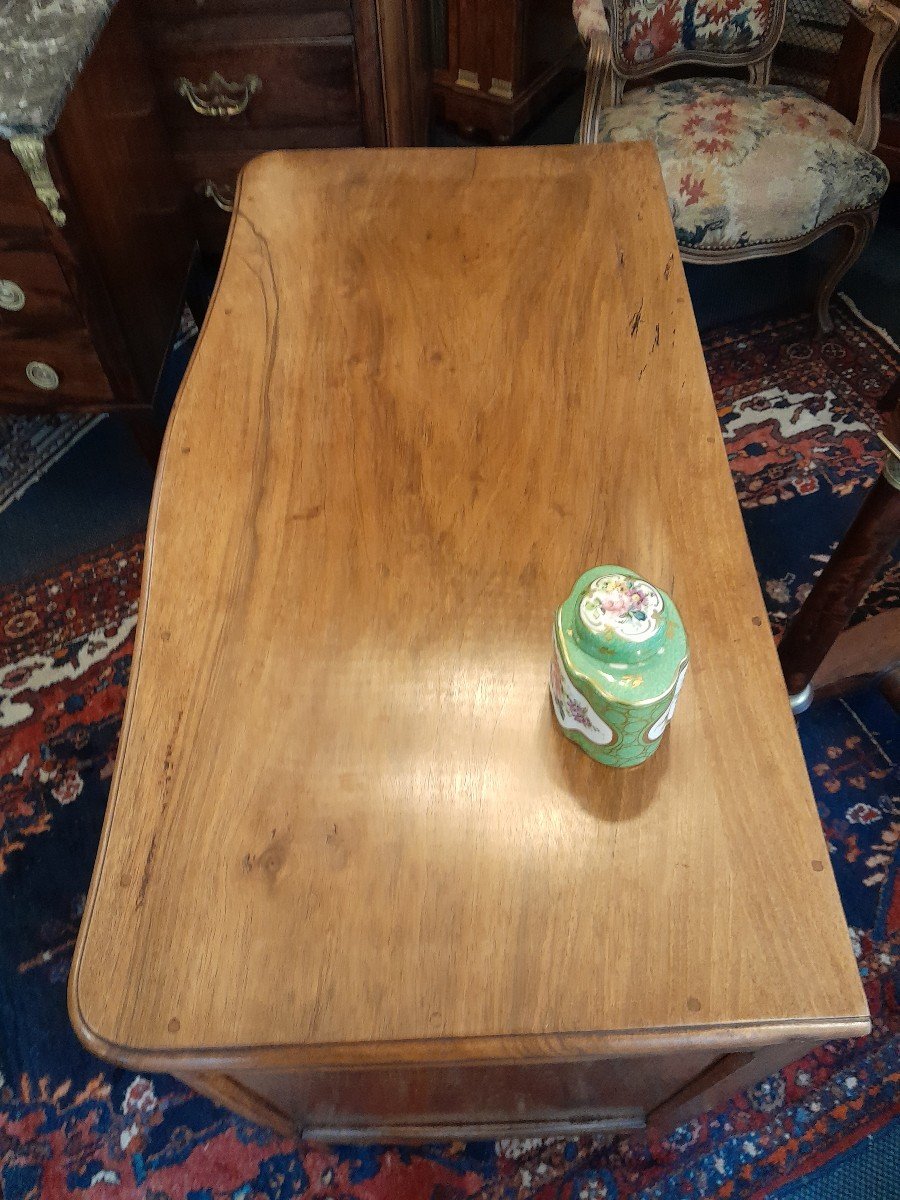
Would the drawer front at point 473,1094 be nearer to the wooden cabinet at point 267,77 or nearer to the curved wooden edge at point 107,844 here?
the curved wooden edge at point 107,844

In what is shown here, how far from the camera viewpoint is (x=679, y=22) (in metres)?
1.68

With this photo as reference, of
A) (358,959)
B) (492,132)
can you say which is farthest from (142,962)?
(492,132)

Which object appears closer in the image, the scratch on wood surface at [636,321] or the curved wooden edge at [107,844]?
the curved wooden edge at [107,844]

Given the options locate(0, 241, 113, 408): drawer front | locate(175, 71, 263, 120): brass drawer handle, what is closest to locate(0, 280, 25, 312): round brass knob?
locate(0, 241, 113, 408): drawer front

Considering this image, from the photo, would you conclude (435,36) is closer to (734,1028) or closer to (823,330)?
(823,330)

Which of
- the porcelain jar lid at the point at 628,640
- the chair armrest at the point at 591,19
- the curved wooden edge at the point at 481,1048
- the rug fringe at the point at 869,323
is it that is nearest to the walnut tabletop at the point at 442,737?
the curved wooden edge at the point at 481,1048

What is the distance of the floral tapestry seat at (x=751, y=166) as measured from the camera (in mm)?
1522

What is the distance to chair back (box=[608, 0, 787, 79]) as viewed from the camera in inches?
64.9

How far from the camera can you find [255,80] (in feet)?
4.72

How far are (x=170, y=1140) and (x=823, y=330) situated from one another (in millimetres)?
1918

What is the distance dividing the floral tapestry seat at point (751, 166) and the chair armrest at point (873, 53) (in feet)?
0.11

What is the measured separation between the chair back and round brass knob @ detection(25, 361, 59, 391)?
127 cm

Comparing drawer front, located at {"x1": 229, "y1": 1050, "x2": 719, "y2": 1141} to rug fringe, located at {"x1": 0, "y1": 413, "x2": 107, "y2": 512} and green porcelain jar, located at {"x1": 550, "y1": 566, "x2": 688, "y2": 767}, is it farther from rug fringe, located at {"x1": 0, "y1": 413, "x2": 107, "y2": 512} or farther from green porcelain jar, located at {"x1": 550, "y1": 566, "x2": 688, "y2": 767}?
rug fringe, located at {"x1": 0, "y1": 413, "x2": 107, "y2": 512}

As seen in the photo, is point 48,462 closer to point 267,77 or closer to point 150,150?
point 150,150
